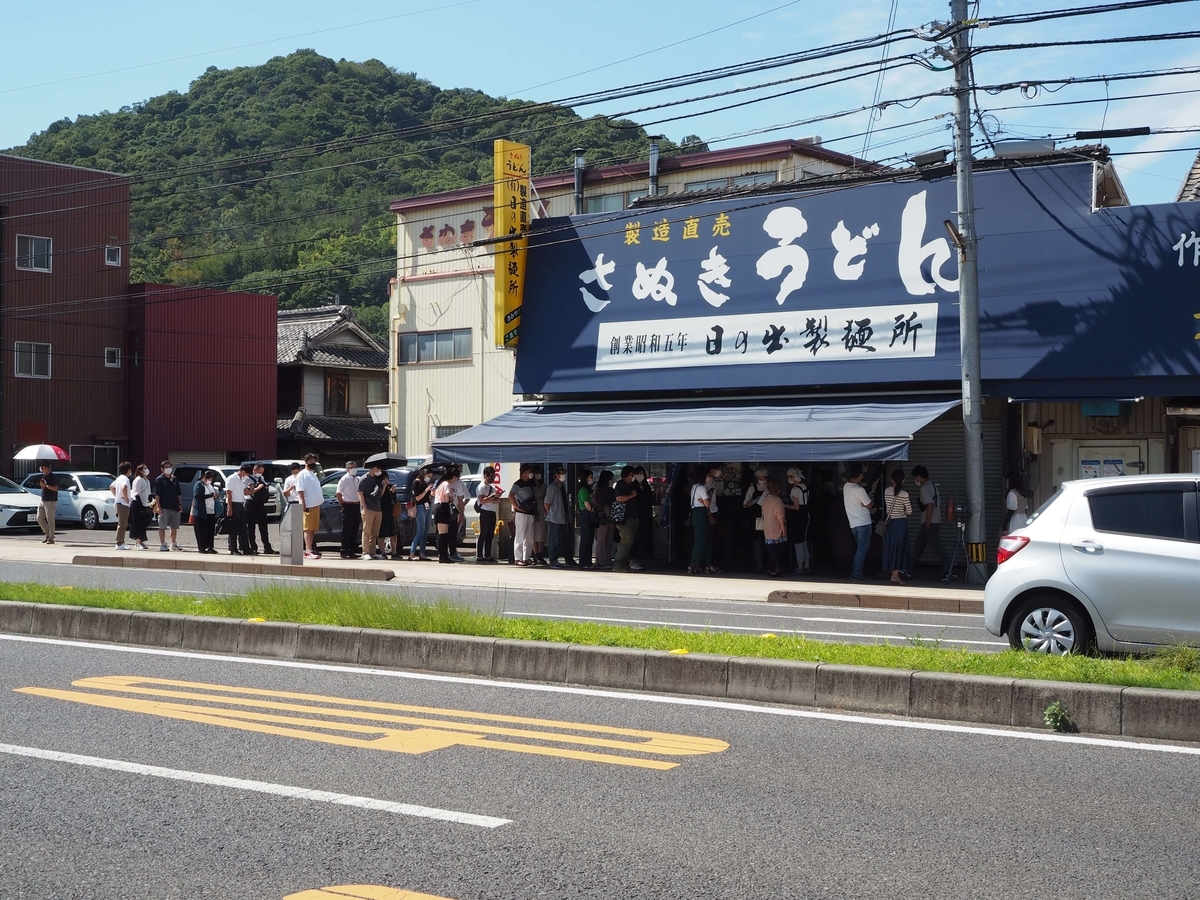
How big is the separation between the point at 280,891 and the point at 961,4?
16.2 meters

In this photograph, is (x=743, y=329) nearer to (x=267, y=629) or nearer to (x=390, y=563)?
(x=390, y=563)

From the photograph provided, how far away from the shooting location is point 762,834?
550 centimetres

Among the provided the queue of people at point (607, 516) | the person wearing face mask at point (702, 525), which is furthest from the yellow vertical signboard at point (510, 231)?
the person wearing face mask at point (702, 525)

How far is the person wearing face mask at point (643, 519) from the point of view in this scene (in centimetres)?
2125

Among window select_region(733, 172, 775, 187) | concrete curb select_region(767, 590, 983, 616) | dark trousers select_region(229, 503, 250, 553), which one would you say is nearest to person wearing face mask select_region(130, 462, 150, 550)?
dark trousers select_region(229, 503, 250, 553)

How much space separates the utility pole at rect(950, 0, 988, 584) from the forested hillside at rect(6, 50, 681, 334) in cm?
2254

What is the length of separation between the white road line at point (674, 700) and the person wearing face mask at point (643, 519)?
36.3 ft

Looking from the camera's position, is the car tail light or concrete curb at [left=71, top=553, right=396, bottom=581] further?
concrete curb at [left=71, top=553, right=396, bottom=581]

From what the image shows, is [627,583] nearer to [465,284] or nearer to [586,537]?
[586,537]

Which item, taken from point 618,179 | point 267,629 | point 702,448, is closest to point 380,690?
point 267,629

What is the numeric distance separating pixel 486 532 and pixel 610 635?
41.8 ft

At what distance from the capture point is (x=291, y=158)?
143 feet

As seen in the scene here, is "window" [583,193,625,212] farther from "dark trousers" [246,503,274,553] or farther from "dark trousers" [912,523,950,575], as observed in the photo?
"dark trousers" [912,523,950,575]

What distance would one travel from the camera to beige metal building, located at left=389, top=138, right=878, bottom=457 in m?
34.6
